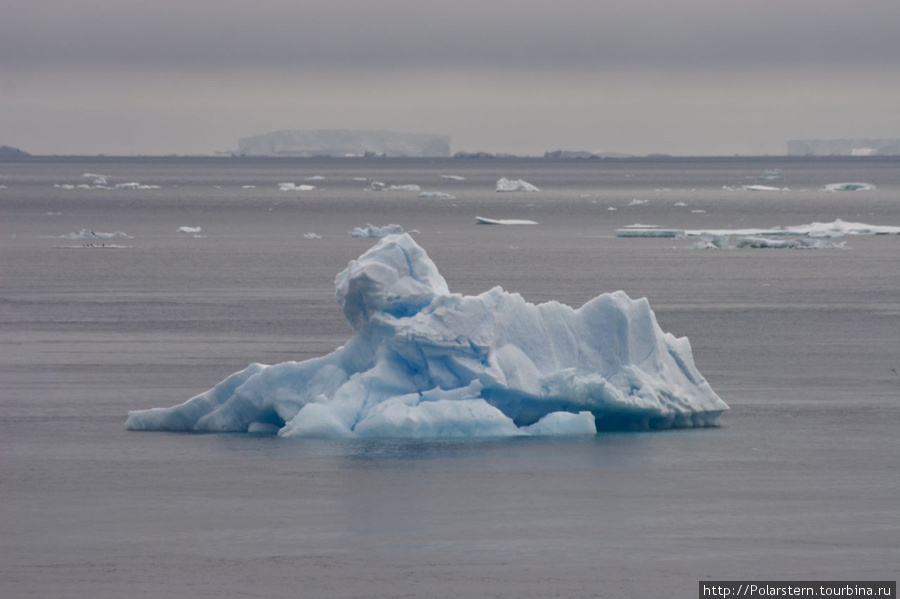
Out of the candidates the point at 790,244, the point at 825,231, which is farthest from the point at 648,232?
the point at 790,244

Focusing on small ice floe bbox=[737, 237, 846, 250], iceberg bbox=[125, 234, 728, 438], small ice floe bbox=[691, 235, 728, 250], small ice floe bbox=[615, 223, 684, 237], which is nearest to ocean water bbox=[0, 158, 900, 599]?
iceberg bbox=[125, 234, 728, 438]

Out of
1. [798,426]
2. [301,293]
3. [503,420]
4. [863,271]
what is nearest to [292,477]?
[503,420]

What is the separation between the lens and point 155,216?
77625 millimetres

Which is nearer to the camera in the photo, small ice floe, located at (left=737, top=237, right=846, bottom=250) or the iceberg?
the iceberg

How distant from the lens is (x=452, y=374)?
17.2 meters

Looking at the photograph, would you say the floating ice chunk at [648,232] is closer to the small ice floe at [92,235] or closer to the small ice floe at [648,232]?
the small ice floe at [648,232]

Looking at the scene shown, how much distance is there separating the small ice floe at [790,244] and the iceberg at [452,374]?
31.2 meters

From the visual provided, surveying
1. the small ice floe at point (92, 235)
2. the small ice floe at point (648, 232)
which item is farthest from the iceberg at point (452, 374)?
the small ice floe at point (648, 232)

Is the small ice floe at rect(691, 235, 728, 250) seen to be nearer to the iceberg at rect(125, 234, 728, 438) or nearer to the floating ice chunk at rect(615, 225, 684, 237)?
the floating ice chunk at rect(615, 225, 684, 237)

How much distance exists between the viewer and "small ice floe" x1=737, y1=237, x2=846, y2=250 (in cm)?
4908

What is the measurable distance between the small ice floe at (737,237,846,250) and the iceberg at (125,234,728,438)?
3121 cm

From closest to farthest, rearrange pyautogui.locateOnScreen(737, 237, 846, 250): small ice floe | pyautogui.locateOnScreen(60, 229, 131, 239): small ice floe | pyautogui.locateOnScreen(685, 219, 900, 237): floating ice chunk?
1. pyautogui.locateOnScreen(737, 237, 846, 250): small ice floe
2. pyautogui.locateOnScreen(60, 229, 131, 239): small ice floe
3. pyautogui.locateOnScreen(685, 219, 900, 237): floating ice chunk

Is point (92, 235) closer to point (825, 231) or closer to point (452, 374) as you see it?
point (825, 231)

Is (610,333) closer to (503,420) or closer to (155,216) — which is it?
(503,420)
